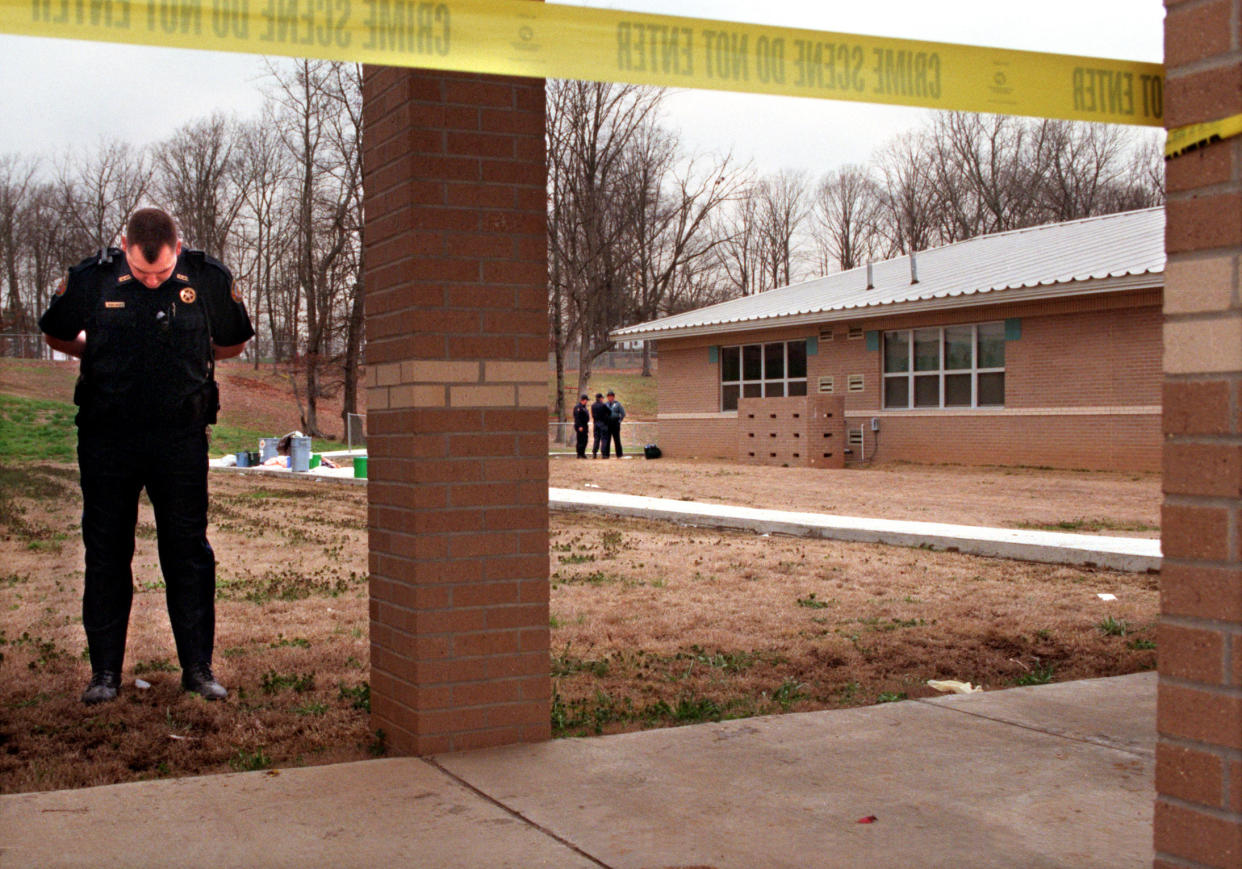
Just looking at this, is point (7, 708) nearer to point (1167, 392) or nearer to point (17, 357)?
point (1167, 392)

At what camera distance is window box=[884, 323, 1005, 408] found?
24016 mm

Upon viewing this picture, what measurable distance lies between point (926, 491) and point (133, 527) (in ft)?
50.2

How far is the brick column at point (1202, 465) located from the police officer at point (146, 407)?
406 centimetres

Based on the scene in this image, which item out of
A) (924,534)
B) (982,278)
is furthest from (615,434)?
(924,534)

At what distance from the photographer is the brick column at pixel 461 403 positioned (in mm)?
4359

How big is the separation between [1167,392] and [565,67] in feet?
4.93

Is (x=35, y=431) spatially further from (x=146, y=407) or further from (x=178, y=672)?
(x=146, y=407)

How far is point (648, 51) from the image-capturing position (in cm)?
290

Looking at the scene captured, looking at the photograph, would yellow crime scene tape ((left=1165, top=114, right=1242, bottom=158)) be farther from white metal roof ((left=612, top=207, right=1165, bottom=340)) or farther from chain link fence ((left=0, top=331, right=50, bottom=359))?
chain link fence ((left=0, top=331, right=50, bottom=359))

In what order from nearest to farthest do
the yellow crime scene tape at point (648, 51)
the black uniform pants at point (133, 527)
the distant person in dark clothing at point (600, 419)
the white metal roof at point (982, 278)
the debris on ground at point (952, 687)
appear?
the yellow crime scene tape at point (648, 51) < the black uniform pants at point (133, 527) < the debris on ground at point (952, 687) < the white metal roof at point (982, 278) < the distant person in dark clothing at point (600, 419)

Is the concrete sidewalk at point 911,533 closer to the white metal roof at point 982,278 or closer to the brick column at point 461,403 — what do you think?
the brick column at point 461,403

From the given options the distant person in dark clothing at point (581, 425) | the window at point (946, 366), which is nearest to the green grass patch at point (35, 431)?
the distant person in dark clothing at point (581, 425)

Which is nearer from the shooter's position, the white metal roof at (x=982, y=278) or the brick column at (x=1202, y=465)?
the brick column at (x=1202, y=465)

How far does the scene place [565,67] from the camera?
2855 mm
